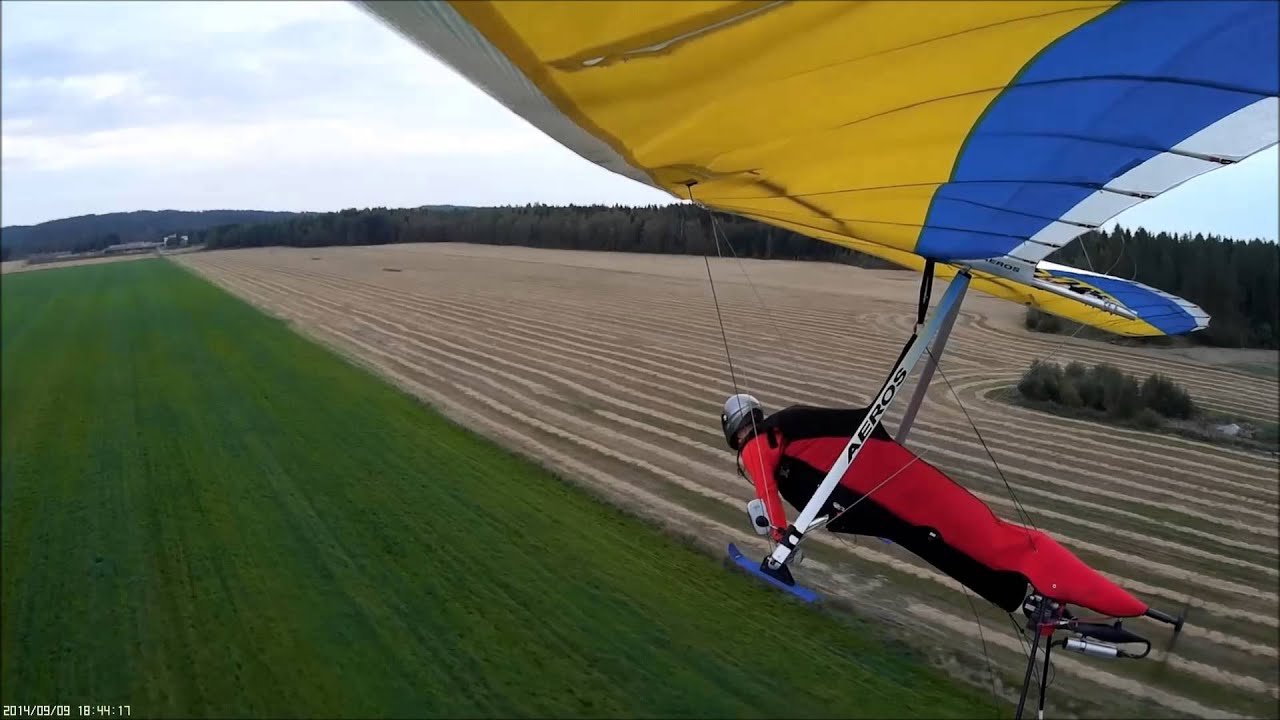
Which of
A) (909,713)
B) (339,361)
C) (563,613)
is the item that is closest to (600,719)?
(563,613)

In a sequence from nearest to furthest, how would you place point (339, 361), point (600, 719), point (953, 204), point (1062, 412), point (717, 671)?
point (953, 204) → point (600, 719) → point (717, 671) → point (1062, 412) → point (339, 361)

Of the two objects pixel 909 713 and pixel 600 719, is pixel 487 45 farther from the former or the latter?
pixel 909 713

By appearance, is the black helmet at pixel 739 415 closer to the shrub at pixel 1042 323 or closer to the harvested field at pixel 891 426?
the harvested field at pixel 891 426

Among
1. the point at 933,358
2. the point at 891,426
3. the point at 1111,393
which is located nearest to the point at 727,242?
the point at 933,358

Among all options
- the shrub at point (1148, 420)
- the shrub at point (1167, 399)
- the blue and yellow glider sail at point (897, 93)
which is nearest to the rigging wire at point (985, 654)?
the blue and yellow glider sail at point (897, 93)

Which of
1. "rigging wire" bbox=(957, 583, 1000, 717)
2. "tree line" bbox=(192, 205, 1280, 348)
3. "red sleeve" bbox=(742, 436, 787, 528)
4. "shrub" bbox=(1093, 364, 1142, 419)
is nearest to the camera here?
"red sleeve" bbox=(742, 436, 787, 528)

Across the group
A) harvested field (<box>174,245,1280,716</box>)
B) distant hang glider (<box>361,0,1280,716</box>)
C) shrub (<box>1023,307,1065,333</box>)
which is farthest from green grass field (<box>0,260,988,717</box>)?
shrub (<box>1023,307,1065,333</box>)

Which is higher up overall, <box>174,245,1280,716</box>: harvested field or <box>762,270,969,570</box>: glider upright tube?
<box>762,270,969,570</box>: glider upright tube

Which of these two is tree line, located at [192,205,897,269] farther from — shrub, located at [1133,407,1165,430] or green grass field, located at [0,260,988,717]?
green grass field, located at [0,260,988,717]
